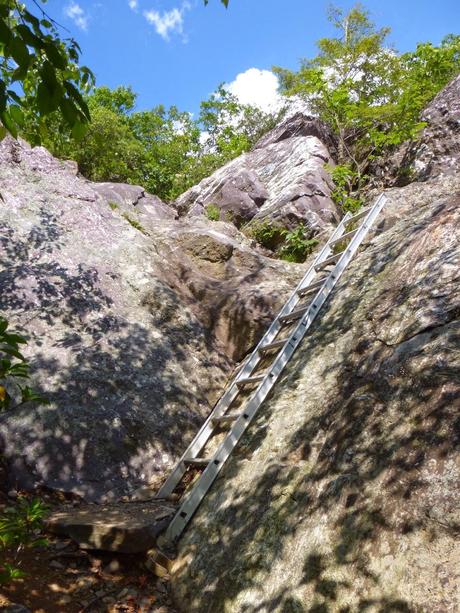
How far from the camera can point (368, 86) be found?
720 inches

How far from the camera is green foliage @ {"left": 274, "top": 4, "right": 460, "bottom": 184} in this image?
510 inches

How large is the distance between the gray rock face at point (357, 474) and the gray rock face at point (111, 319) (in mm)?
1716

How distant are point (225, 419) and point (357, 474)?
7.10 ft

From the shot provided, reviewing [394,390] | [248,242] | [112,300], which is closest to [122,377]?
[112,300]

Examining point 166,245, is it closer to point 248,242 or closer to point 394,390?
point 248,242

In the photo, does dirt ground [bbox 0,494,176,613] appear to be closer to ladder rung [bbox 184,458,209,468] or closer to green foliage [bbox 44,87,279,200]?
ladder rung [bbox 184,458,209,468]

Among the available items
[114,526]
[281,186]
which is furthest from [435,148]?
[114,526]

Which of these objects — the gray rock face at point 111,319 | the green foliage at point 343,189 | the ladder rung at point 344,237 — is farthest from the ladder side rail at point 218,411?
the green foliage at point 343,189

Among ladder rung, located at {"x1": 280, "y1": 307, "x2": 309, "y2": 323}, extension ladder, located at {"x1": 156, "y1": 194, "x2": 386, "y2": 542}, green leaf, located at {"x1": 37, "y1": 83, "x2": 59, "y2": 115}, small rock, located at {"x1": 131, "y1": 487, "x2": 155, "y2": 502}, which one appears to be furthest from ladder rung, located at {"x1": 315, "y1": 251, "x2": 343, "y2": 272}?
green leaf, located at {"x1": 37, "y1": 83, "x2": 59, "y2": 115}

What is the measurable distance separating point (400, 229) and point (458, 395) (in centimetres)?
382

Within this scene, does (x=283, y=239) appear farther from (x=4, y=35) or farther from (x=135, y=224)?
(x=4, y=35)

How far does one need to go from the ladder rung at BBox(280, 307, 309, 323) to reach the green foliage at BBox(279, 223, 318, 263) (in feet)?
11.8

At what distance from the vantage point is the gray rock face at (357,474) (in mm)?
2732

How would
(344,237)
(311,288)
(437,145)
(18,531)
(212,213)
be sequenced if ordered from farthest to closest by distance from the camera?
(212,213)
(437,145)
(344,237)
(311,288)
(18,531)
